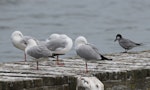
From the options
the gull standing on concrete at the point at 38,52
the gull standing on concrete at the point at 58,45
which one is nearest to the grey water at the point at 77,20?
the gull standing on concrete at the point at 58,45

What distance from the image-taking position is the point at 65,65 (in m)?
12.9

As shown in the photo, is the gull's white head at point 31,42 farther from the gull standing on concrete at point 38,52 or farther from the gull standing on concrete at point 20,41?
the gull standing on concrete at point 20,41

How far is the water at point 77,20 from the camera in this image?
35.3 meters

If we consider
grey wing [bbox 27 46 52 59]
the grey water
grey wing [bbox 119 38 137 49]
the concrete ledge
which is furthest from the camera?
the grey water

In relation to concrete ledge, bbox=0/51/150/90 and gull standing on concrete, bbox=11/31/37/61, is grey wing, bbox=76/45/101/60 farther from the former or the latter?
gull standing on concrete, bbox=11/31/37/61

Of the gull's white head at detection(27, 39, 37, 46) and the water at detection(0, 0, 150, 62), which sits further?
the water at detection(0, 0, 150, 62)

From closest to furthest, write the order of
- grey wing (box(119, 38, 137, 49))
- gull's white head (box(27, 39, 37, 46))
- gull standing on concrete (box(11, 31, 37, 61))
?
gull's white head (box(27, 39, 37, 46)) → gull standing on concrete (box(11, 31, 37, 61)) → grey wing (box(119, 38, 137, 49))

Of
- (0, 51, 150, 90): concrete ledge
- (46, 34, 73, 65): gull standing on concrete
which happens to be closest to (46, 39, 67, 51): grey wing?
(46, 34, 73, 65): gull standing on concrete

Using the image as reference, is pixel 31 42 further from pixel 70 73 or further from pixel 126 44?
pixel 126 44

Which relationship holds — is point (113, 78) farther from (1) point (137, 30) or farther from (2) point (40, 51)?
(1) point (137, 30)

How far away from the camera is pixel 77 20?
49812 mm

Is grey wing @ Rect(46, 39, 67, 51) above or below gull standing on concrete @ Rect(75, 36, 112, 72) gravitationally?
above

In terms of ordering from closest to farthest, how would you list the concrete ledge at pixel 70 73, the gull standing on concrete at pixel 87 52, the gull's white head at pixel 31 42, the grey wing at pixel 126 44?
1. the concrete ledge at pixel 70 73
2. the gull standing on concrete at pixel 87 52
3. the gull's white head at pixel 31 42
4. the grey wing at pixel 126 44

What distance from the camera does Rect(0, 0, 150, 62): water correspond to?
35.3 m
